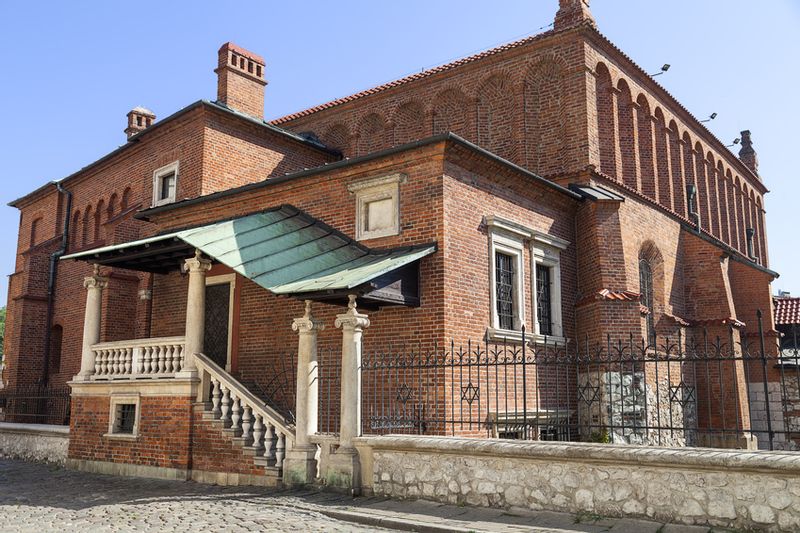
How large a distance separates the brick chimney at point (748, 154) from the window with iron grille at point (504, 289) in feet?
71.7

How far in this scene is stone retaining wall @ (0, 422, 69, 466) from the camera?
1423 centimetres

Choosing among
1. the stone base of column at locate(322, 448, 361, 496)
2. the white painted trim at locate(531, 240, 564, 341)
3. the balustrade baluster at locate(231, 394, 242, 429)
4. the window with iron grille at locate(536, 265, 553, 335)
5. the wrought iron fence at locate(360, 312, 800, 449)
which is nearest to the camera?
the wrought iron fence at locate(360, 312, 800, 449)

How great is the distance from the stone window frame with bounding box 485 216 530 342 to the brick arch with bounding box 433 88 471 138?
6063mm

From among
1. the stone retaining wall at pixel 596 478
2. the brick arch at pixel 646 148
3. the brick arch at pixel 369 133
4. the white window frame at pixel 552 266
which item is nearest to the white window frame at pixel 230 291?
the stone retaining wall at pixel 596 478

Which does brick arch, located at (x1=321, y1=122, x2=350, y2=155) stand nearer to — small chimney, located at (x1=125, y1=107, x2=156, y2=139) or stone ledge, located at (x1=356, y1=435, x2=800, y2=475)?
small chimney, located at (x1=125, y1=107, x2=156, y2=139)

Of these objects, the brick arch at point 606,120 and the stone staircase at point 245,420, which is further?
the brick arch at point 606,120

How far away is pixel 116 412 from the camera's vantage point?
1284cm

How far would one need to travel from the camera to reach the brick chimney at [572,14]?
56.3 ft

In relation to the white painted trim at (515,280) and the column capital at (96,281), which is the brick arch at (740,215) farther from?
the column capital at (96,281)

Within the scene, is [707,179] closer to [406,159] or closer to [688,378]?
[688,378]

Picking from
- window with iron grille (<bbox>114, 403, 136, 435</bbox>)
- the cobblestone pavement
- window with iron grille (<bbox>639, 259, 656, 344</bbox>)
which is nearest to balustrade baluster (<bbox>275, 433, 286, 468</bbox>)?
the cobblestone pavement

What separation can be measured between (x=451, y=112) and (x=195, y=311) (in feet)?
32.9

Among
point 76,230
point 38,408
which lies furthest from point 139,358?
point 76,230

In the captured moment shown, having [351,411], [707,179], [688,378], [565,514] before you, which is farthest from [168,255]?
[707,179]
